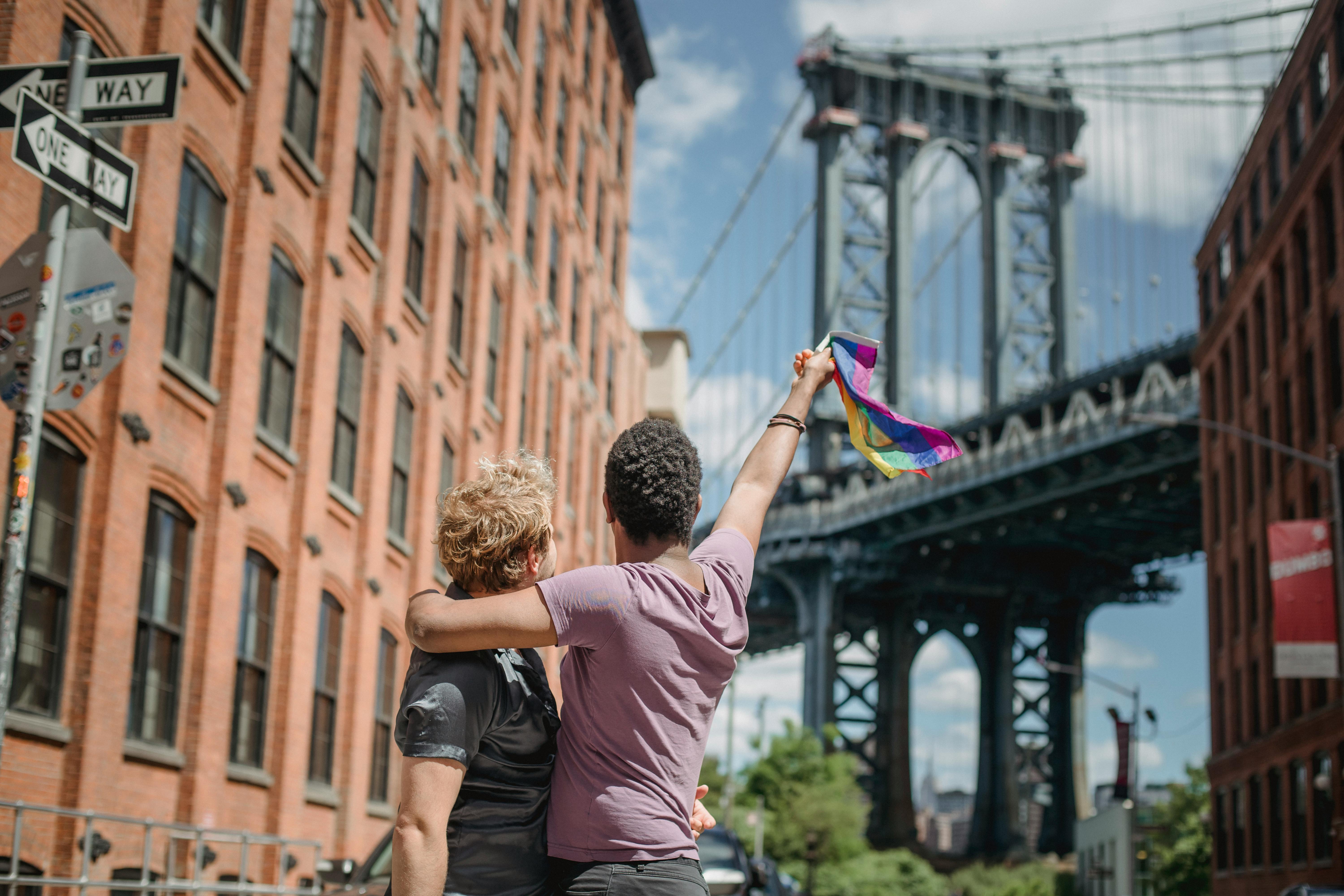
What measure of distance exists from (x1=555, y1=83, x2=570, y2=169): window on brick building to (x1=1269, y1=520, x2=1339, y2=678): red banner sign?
17914 millimetres

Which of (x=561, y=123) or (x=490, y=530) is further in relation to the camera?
(x=561, y=123)

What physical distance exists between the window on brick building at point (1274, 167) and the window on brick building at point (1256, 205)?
0.84 metres

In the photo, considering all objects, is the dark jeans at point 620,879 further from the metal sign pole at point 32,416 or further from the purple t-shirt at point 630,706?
the metal sign pole at point 32,416

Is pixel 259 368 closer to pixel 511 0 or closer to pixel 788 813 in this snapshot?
pixel 511 0

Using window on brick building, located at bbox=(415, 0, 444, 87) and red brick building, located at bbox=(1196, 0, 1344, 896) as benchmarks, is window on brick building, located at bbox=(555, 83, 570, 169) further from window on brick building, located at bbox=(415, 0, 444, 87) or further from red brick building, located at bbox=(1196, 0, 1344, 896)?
red brick building, located at bbox=(1196, 0, 1344, 896)

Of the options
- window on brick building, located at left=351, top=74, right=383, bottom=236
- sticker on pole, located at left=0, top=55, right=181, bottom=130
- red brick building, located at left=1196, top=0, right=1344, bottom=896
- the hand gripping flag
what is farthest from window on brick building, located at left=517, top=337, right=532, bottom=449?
Result: the hand gripping flag

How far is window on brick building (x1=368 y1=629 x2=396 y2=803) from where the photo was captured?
22.4 meters

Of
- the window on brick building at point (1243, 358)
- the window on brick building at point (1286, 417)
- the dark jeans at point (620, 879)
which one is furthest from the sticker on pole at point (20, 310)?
the window on brick building at point (1243, 358)

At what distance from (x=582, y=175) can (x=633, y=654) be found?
1427 inches

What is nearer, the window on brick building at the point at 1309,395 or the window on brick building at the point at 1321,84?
the window on brick building at the point at 1321,84

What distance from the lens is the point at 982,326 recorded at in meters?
77.8

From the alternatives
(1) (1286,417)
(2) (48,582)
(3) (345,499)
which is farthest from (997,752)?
(2) (48,582)

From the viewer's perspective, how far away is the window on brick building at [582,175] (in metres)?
37.8

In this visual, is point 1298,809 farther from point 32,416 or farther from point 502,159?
point 32,416
